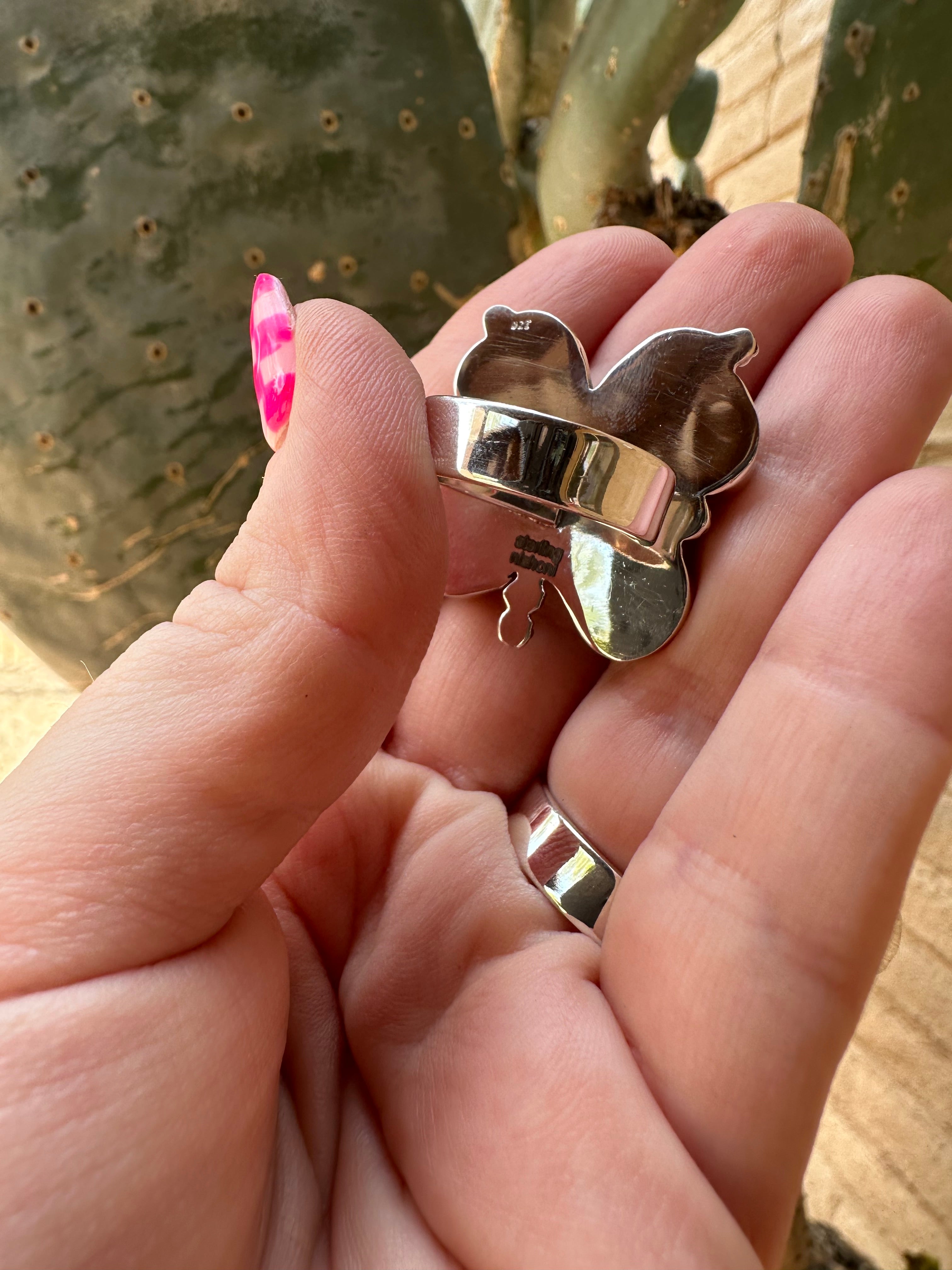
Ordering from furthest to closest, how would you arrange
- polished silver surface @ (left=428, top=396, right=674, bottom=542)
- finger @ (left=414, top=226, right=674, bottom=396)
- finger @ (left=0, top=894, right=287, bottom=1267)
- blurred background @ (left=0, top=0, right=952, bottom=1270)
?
blurred background @ (left=0, top=0, right=952, bottom=1270), finger @ (left=414, top=226, right=674, bottom=396), polished silver surface @ (left=428, top=396, right=674, bottom=542), finger @ (left=0, top=894, right=287, bottom=1267)

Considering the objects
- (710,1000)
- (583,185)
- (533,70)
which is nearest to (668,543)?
(710,1000)

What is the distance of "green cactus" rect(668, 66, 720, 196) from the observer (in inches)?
25.0

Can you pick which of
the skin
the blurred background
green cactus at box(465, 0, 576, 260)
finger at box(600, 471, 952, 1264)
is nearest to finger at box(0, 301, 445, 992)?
the skin

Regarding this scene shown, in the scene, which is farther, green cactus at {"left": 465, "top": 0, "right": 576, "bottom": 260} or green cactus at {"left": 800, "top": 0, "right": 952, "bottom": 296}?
green cactus at {"left": 465, "top": 0, "right": 576, "bottom": 260}

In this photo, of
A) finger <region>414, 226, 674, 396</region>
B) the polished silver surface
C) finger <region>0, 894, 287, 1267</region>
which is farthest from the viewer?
finger <region>414, 226, 674, 396</region>

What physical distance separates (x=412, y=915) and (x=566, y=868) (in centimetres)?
6

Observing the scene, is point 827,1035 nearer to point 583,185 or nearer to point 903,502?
point 903,502

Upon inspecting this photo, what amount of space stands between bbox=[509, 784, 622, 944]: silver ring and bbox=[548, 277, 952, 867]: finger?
0.01m

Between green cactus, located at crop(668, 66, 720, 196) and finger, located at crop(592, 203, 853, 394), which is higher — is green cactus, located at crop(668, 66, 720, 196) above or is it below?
above

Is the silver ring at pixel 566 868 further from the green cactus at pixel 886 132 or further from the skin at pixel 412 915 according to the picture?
the green cactus at pixel 886 132

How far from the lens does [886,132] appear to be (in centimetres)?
44

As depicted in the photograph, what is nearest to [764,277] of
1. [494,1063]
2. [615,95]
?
[615,95]

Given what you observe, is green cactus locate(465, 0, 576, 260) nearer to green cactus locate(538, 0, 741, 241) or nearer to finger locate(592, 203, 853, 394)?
green cactus locate(538, 0, 741, 241)

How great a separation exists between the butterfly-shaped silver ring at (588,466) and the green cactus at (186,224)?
0.42 feet
